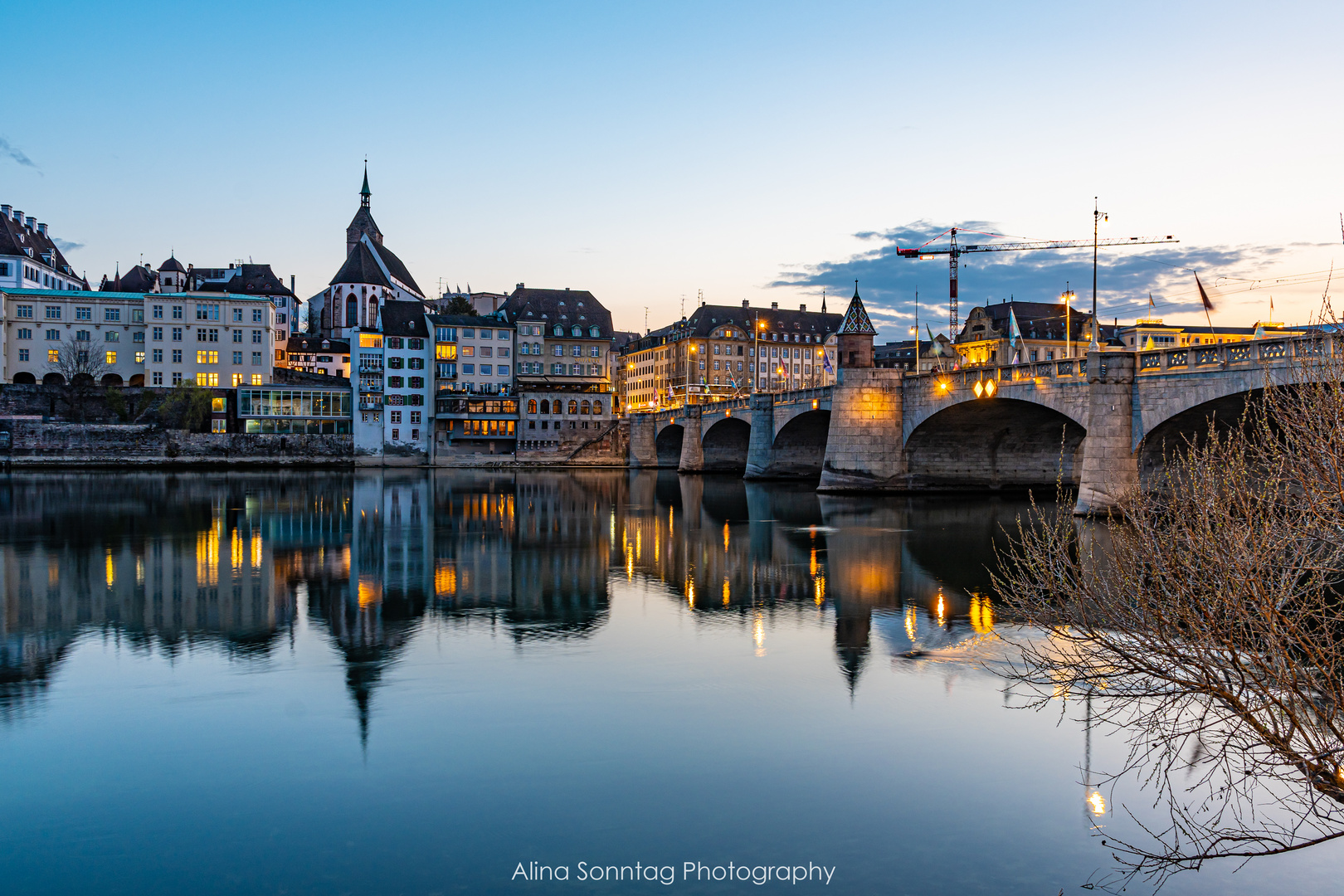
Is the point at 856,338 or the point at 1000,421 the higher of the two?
the point at 856,338

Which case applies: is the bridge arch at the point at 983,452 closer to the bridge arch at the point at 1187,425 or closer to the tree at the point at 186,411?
the bridge arch at the point at 1187,425

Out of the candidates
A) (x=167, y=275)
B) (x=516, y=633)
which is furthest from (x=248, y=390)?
(x=516, y=633)

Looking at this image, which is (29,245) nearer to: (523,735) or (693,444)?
(693,444)

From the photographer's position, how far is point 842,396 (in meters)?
50.8

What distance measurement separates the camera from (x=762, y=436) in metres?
67.2

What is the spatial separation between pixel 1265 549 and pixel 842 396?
1723 inches

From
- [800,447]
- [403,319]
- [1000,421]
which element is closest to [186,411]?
[403,319]

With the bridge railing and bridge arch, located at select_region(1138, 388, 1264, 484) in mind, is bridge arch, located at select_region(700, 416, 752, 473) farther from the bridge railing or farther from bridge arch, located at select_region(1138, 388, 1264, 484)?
the bridge railing

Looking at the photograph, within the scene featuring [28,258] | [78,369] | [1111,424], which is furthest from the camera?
[28,258]

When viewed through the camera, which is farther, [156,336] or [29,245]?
[29,245]

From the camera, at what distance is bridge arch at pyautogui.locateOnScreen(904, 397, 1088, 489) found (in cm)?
4878

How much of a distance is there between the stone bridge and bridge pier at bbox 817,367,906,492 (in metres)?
0.06

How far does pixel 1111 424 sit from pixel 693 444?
49.9 metres

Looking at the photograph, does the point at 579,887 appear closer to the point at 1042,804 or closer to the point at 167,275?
the point at 1042,804
